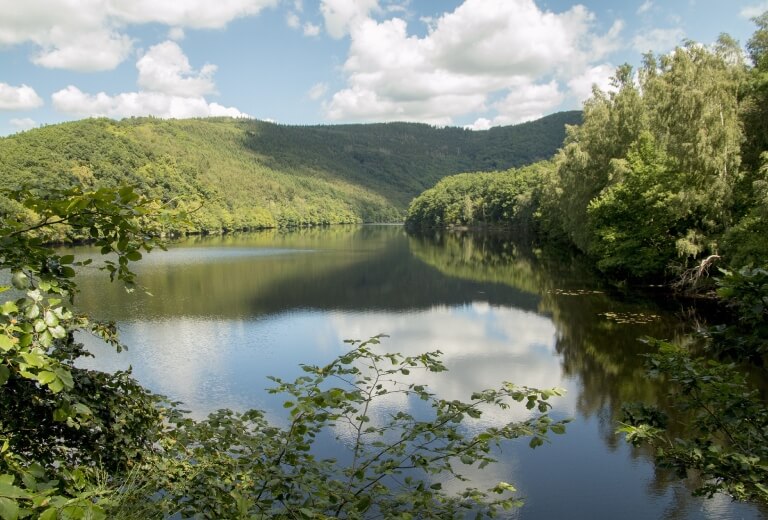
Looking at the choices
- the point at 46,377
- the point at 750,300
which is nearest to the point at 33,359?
the point at 46,377

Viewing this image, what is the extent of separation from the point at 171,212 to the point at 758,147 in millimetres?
28589

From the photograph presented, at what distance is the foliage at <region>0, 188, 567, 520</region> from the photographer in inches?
80.4

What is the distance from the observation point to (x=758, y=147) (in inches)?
942

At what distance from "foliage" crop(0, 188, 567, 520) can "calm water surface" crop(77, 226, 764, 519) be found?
679 centimetres

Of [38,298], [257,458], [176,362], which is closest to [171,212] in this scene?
[38,298]

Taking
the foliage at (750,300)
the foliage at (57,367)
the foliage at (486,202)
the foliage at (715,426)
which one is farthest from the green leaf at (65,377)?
the foliage at (486,202)

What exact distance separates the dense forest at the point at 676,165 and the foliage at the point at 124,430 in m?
15.8

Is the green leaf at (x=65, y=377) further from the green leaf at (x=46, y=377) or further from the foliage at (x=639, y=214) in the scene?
the foliage at (x=639, y=214)

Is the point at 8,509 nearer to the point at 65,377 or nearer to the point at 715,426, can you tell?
the point at 65,377

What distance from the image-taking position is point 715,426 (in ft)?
13.5

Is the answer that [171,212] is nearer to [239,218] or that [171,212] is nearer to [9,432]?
[9,432]

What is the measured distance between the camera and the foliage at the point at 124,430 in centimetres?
204

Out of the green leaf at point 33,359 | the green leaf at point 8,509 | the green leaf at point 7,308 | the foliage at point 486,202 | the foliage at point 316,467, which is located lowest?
the foliage at point 316,467

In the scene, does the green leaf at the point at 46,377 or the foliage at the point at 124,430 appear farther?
the foliage at the point at 124,430
